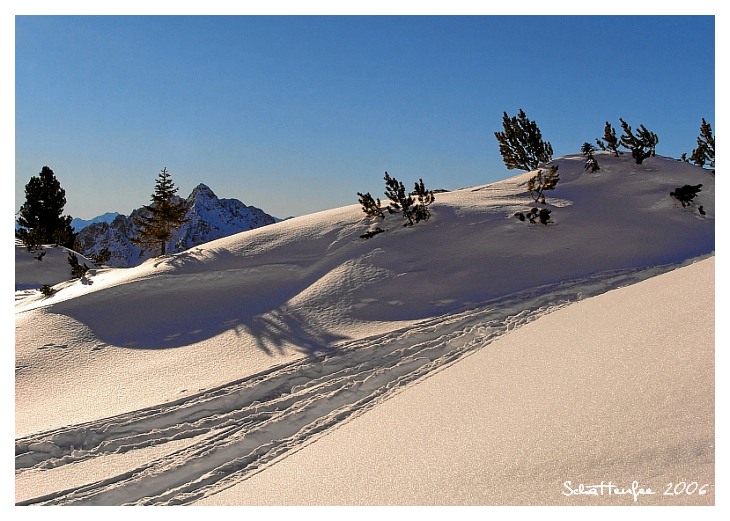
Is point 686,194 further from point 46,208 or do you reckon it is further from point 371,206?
point 46,208

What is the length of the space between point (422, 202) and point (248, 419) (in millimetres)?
7844

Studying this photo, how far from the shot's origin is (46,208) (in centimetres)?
2736

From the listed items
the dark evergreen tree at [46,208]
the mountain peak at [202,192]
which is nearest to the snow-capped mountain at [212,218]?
the mountain peak at [202,192]

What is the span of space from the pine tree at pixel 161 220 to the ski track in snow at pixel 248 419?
11.4m

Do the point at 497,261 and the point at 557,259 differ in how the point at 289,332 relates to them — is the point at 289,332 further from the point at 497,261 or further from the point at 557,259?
the point at 557,259

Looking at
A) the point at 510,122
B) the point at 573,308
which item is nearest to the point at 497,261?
the point at 573,308

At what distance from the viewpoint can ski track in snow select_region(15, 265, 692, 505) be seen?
13.1ft

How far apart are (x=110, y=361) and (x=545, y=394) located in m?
6.15

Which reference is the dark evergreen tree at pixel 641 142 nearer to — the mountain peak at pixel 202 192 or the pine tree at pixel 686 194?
the pine tree at pixel 686 194

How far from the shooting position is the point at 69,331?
789 centimetres

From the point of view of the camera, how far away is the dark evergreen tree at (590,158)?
563 inches

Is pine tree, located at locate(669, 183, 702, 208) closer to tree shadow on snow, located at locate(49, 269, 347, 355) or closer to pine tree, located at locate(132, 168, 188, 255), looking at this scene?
tree shadow on snow, located at locate(49, 269, 347, 355)

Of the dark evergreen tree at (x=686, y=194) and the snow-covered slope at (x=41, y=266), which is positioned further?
the snow-covered slope at (x=41, y=266)

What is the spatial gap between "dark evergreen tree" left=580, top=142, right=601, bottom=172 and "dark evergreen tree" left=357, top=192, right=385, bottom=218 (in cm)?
731
